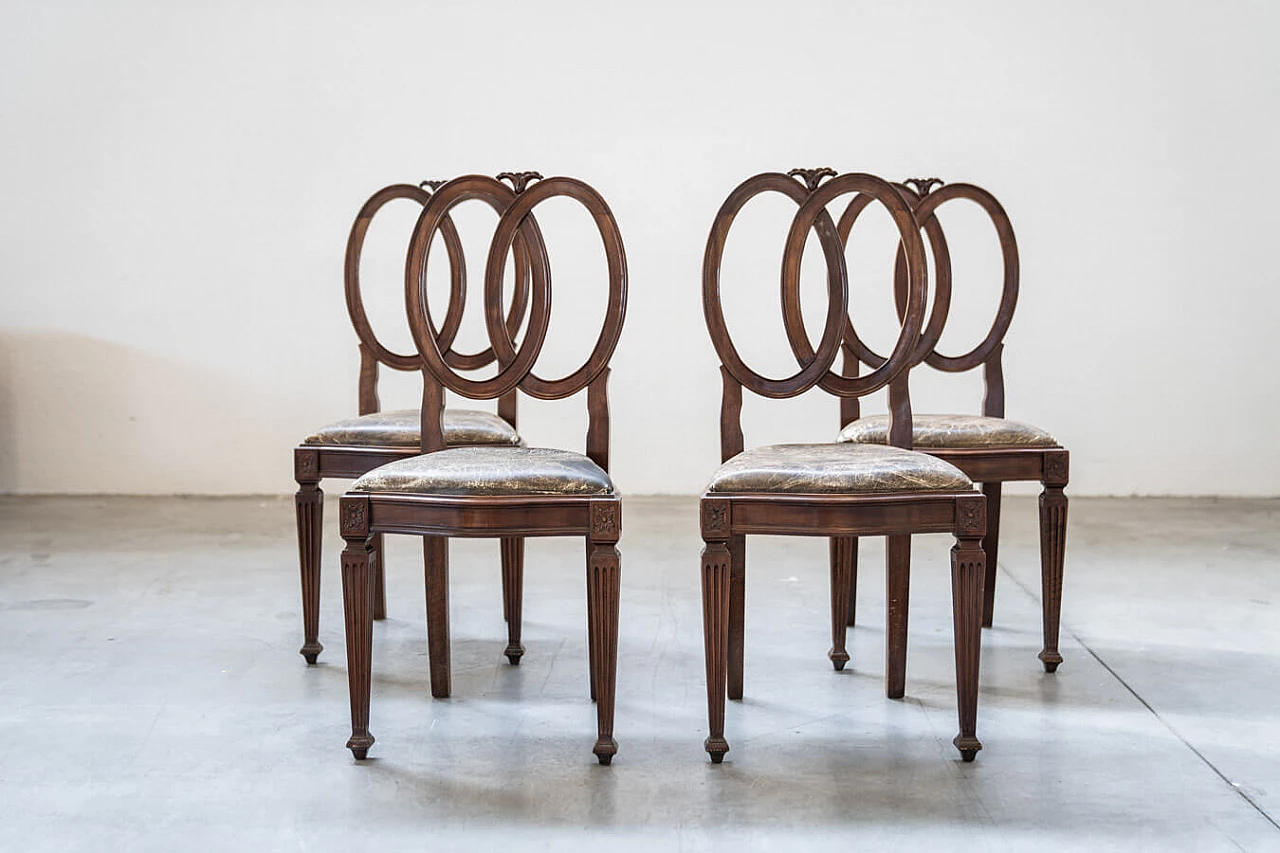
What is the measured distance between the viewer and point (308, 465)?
2.98 m

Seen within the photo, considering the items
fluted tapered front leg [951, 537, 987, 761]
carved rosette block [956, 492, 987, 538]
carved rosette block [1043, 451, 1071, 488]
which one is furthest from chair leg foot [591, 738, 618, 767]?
carved rosette block [1043, 451, 1071, 488]

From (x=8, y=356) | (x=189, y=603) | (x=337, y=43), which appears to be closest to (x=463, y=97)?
(x=337, y=43)

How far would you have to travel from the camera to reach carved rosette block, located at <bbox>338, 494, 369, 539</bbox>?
Result: 2.31 metres

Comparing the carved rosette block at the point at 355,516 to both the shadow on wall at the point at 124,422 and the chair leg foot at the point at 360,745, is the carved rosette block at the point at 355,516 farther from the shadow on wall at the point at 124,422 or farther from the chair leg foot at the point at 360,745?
the shadow on wall at the point at 124,422

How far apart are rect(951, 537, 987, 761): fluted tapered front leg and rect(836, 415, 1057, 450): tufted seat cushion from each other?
2.03ft

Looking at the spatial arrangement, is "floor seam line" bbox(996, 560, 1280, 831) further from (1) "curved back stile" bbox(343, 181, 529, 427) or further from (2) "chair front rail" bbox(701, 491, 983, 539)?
(1) "curved back stile" bbox(343, 181, 529, 427)

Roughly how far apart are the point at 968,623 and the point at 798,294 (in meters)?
0.76

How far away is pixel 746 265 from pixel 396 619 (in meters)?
2.66

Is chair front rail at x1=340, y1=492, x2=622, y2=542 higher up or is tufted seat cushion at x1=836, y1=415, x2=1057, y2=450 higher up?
tufted seat cushion at x1=836, y1=415, x2=1057, y2=450

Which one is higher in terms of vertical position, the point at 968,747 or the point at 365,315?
the point at 365,315

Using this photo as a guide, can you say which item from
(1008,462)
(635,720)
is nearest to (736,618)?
(635,720)

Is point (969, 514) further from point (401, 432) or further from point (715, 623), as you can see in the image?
point (401, 432)

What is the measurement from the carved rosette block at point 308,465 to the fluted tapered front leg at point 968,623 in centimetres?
149

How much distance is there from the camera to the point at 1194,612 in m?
3.45
